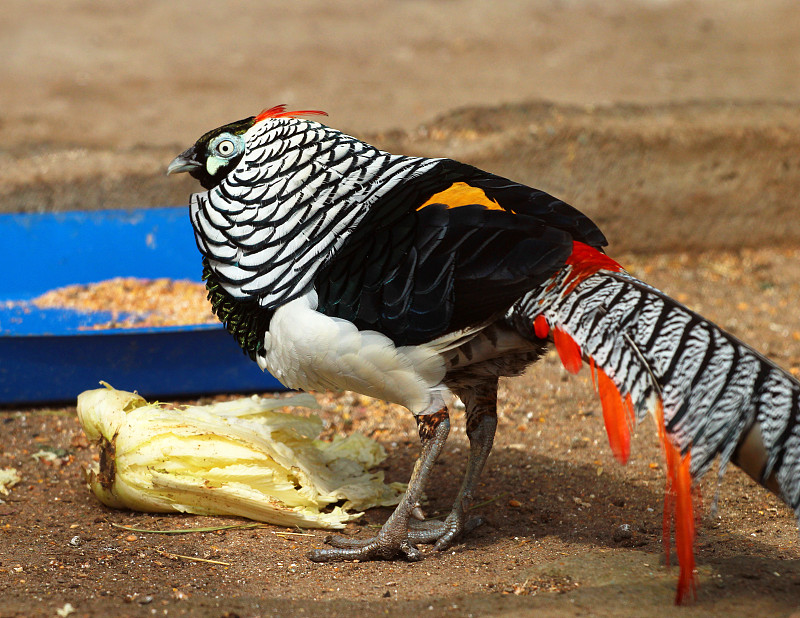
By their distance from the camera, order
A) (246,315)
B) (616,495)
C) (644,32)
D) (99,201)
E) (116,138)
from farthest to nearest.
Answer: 1. (644,32)
2. (116,138)
3. (99,201)
4. (616,495)
5. (246,315)

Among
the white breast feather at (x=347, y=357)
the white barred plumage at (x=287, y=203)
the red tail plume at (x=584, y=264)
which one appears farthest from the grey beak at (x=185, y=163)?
the red tail plume at (x=584, y=264)

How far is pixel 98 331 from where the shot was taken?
13.2 feet

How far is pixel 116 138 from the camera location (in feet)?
20.7

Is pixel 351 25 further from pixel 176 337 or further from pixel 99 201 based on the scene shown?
pixel 176 337

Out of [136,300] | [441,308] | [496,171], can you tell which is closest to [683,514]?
[441,308]

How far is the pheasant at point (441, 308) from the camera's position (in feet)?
7.67

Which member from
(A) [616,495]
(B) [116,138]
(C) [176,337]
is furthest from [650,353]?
(B) [116,138]

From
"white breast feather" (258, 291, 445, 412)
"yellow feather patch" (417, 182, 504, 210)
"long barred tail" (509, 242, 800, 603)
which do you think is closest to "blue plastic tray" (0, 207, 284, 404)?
"white breast feather" (258, 291, 445, 412)

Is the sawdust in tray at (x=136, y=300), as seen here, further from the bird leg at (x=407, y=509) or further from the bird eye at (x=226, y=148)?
the bird leg at (x=407, y=509)

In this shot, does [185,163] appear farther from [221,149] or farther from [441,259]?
[441,259]

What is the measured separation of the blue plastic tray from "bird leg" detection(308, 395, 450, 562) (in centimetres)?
152

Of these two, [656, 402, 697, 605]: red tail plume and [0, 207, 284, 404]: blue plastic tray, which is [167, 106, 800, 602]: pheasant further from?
[0, 207, 284, 404]: blue plastic tray

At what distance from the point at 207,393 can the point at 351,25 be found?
4443mm

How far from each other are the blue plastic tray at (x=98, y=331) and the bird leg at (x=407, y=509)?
4.98ft
